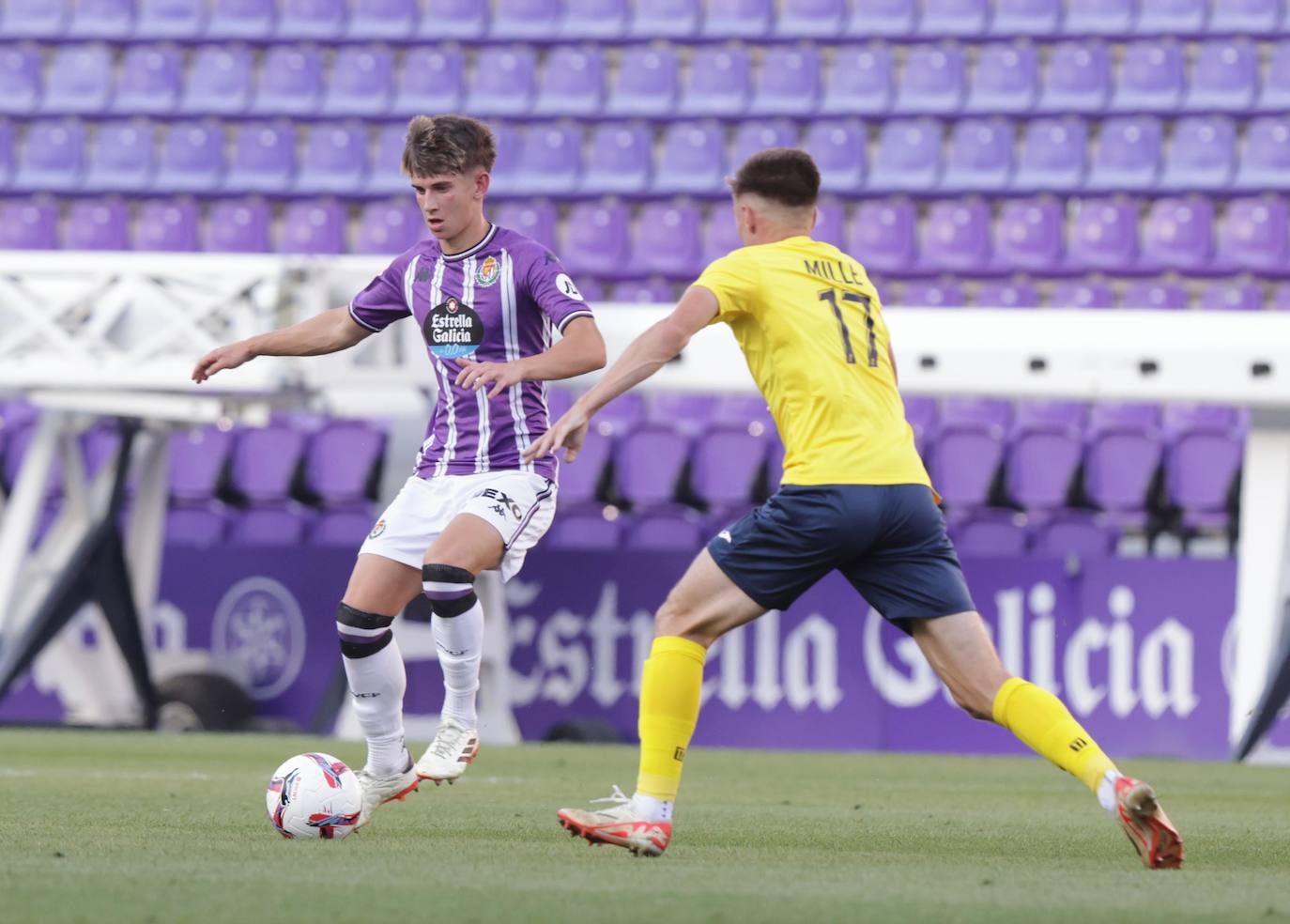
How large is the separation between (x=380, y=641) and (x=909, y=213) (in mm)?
10571

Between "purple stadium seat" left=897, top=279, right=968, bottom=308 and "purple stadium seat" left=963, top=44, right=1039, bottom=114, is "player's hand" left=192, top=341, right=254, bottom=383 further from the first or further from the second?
"purple stadium seat" left=963, top=44, right=1039, bottom=114

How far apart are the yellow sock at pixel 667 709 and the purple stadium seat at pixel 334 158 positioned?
12.8 m

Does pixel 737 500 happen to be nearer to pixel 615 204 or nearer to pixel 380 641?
pixel 615 204

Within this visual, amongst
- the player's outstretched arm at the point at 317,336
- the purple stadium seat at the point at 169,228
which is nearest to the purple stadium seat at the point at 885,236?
→ the purple stadium seat at the point at 169,228

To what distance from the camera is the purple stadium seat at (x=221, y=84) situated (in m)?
18.1

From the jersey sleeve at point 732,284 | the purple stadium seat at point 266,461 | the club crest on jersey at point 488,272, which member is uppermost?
the club crest on jersey at point 488,272

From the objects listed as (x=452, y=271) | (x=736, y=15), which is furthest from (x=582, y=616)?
(x=736, y=15)

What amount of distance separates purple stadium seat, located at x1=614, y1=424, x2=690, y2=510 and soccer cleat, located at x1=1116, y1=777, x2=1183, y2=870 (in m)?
8.43

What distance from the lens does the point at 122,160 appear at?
58.4 feet

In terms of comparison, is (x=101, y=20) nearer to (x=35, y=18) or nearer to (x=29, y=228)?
(x=35, y=18)

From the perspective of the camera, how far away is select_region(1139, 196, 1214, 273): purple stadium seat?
1526 centimetres

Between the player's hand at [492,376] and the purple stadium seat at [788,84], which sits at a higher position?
the purple stadium seat at [788,84]

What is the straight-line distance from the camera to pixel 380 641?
19.3 ft

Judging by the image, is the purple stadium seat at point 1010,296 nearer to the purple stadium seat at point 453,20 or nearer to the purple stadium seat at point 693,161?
the purple stadium seat at point 693,161
